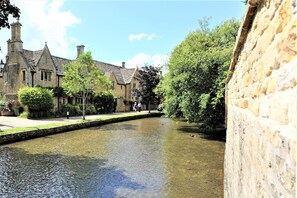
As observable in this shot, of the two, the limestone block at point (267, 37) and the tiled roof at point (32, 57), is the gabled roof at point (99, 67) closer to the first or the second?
the tiled roof at point (32, 57)

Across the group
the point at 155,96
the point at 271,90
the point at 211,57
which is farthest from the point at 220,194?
the point at 155,96

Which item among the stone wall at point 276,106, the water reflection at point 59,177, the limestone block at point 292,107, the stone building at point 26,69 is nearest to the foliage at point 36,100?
the stone building at point 26,69

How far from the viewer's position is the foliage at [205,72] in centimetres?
1702

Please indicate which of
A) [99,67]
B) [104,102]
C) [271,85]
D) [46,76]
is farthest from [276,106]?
[99,67]

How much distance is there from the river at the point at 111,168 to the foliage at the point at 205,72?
2.56 m

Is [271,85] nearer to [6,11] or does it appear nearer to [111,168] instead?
[111,168]

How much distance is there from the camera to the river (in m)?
8.10

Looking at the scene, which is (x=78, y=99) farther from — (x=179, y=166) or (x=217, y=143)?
(x=179, y=166)

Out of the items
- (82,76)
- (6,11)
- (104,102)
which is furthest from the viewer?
(104,102)

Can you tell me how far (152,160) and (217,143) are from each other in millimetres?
6445

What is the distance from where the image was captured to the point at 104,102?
36.6 meters

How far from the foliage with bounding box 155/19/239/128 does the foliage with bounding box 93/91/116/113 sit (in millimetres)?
17828

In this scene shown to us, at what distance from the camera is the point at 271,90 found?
207 centimetres

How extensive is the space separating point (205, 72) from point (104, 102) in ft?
73.0
